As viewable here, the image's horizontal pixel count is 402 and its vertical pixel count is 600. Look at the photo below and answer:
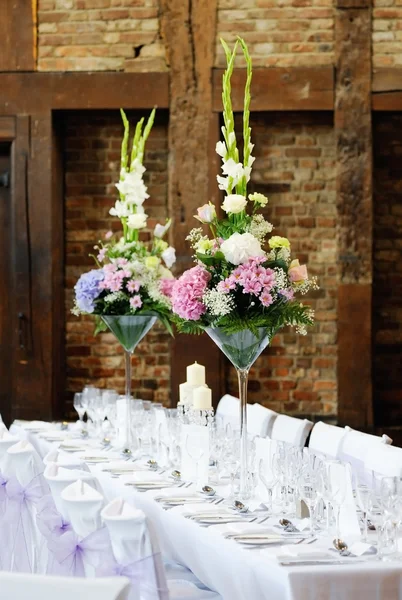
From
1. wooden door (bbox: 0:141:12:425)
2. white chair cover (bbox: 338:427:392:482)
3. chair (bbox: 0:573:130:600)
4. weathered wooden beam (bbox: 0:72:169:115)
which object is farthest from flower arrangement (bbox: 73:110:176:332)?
chair (bbox: 0:573:130:600)

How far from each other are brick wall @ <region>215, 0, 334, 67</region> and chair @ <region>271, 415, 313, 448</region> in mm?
2765

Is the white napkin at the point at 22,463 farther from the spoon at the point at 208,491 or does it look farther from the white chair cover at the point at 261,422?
the white chair cover at the point at 261,422

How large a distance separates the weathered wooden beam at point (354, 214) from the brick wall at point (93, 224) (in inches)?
47.9

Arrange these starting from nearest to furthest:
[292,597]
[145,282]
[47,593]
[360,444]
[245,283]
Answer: [47,593] < [292,597] < [245,283] < [360,444] < [145,282]

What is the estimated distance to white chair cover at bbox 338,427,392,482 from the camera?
12.9 feet

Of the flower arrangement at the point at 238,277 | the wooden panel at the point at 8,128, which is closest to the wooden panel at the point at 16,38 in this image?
the wooden panel at the point at 8,128

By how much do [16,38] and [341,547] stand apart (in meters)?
4.95

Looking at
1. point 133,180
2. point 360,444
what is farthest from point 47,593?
point 133,180

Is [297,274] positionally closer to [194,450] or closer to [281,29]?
[194,450]

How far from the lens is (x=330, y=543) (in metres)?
2.71

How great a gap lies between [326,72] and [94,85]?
1.50m

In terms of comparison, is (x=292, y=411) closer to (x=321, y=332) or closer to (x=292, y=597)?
(x=321, y=332)

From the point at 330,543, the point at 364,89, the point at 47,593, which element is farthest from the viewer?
the point at 364,89

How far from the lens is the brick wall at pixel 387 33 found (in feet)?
21.5
